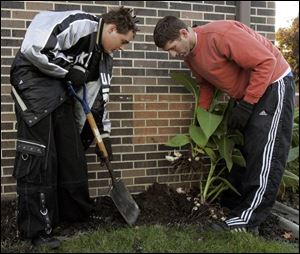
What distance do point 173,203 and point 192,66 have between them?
47.8 inches

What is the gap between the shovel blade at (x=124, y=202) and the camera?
12.5ft

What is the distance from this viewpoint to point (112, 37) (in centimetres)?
358

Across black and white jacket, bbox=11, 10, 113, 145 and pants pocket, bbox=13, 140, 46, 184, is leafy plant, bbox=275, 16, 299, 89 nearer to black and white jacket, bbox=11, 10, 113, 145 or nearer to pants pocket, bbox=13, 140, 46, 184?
black and white jacket, bbox=11, 10, 113, 145

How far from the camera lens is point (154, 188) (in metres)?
4.42

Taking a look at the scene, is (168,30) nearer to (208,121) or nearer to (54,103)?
(208,121)

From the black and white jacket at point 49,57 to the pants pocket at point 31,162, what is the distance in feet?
0.52

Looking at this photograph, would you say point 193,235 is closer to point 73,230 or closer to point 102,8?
point 73,230

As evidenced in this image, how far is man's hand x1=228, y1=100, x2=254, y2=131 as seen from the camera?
145 inches

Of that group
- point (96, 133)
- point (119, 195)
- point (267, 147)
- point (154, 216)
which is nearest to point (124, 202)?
point (119, 195)

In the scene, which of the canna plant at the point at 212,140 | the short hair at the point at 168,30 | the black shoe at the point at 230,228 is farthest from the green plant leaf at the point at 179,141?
the short hair at the point at 168,30

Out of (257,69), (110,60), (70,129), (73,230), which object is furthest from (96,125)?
(257,69)

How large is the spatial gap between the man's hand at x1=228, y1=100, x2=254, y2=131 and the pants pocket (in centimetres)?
150

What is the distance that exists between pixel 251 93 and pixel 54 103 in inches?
58.5

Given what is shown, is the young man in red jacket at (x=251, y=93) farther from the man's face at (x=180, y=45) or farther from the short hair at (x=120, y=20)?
the short hair at (x=120, y=20)
